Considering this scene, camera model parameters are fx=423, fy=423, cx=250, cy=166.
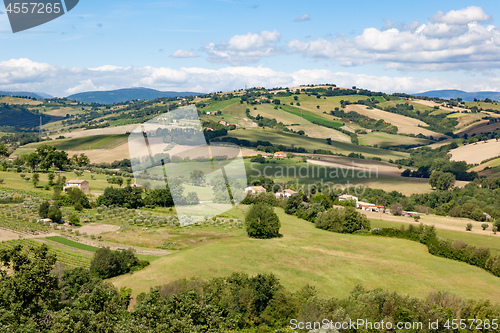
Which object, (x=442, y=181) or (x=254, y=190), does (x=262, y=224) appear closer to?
(x=254, y=190)

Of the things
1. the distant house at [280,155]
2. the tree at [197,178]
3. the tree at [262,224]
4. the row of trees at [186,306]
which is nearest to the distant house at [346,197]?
the tree at [197,178]

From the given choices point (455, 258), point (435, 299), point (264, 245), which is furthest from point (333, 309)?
point (455, 258)

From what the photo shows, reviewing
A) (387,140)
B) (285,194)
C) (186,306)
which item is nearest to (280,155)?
(285,194)

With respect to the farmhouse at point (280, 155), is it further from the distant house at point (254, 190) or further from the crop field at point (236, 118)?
the crop field at point (236, 118)

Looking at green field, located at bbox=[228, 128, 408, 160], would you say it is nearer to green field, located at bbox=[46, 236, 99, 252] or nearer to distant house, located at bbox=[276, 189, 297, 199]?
distant house, located at bbox=[276, 189, 297, 199]

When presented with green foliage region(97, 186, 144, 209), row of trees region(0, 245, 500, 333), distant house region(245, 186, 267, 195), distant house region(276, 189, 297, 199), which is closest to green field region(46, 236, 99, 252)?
row of trees region(0, 245, 500, 333)

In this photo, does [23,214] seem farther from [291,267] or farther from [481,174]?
[481,174]
